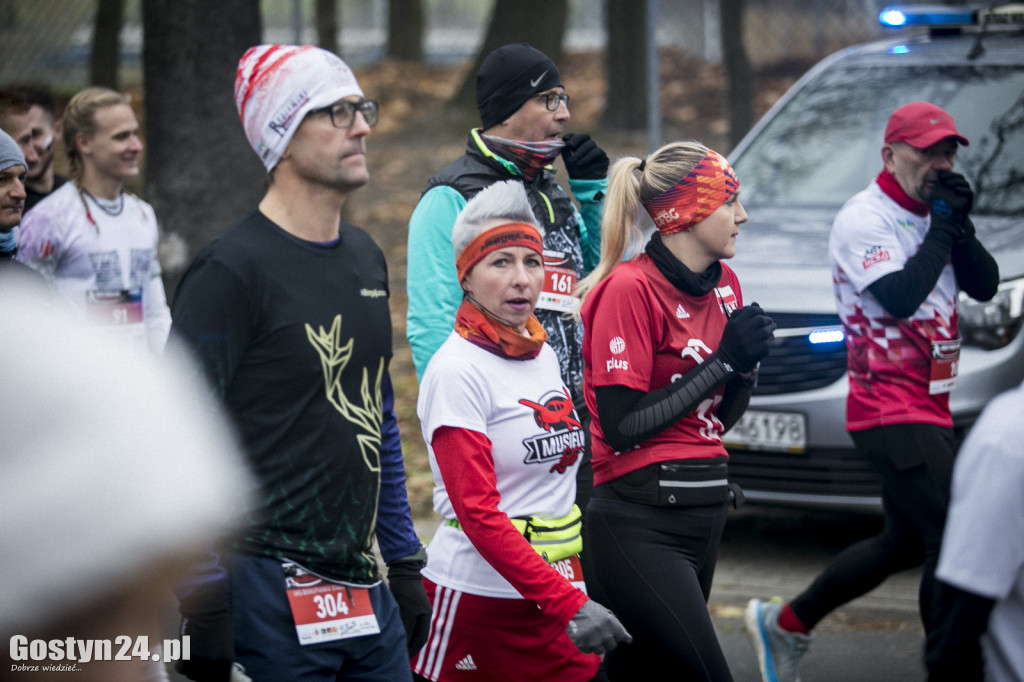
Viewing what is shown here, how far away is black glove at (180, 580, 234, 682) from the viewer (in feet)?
9.15

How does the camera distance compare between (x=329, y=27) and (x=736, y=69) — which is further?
(x=329, y=27)

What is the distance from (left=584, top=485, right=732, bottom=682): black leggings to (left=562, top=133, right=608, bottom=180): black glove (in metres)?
1.31

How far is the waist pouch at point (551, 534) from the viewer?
3.46 metres

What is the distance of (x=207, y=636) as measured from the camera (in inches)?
111

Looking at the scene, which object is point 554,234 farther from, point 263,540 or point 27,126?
point 27,126

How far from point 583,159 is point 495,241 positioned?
48.9 inches

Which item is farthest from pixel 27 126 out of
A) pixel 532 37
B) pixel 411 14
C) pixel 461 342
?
pixel 411 14

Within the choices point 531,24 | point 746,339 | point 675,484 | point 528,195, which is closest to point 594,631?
point 675,484

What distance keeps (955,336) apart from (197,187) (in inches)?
199

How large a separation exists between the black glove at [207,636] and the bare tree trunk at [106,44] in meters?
16.9

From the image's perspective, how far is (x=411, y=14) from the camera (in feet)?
79.6

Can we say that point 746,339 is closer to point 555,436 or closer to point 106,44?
point 555,436

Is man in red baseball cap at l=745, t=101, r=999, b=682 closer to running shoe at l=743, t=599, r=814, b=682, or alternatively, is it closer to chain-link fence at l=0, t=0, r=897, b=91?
running shoe at l=743, t=599, r=814, b=682

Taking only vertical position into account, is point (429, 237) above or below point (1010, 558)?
above
